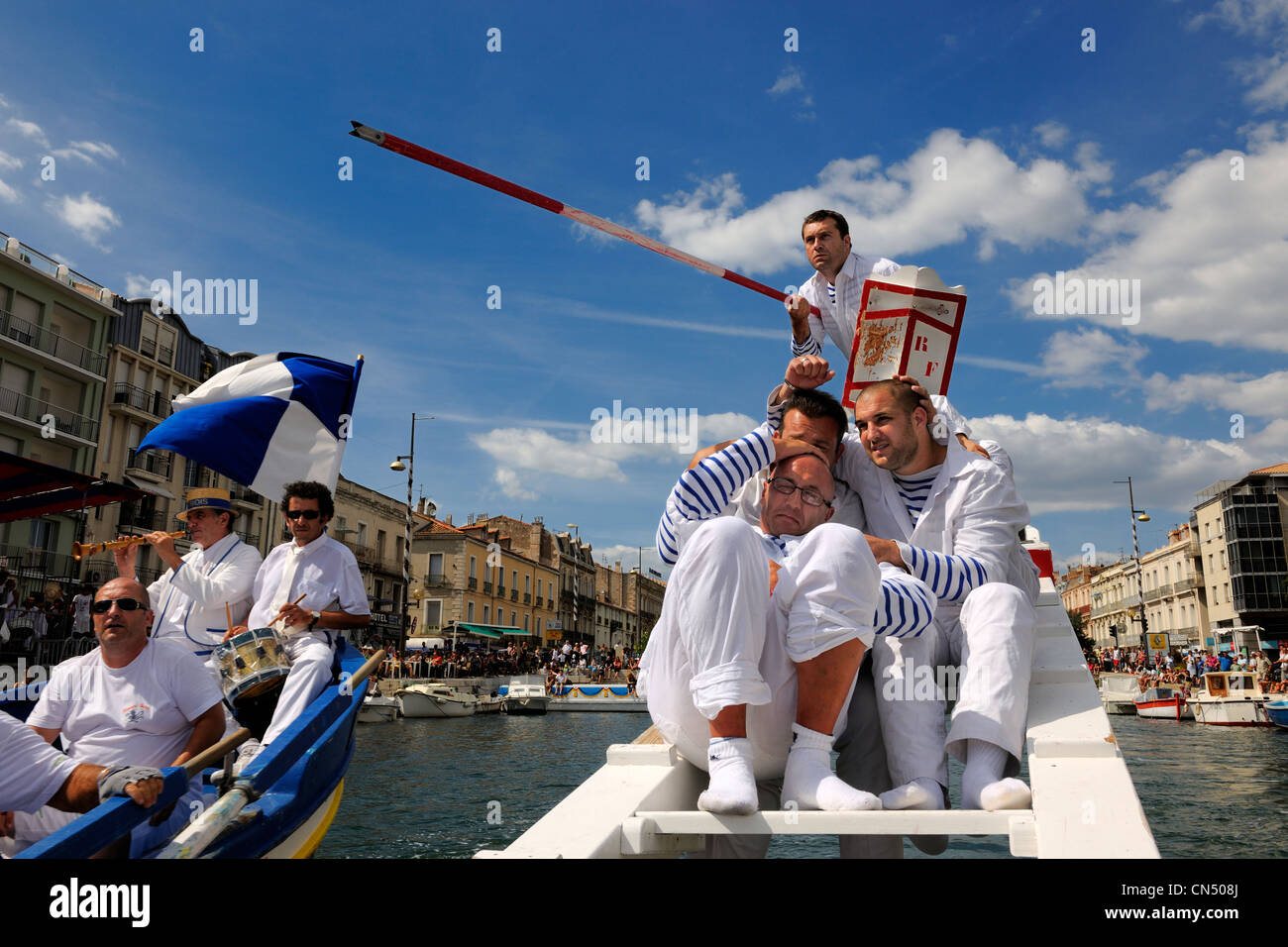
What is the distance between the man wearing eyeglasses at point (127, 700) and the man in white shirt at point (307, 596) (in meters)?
0.97

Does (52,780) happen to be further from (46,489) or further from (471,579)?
(471,579)

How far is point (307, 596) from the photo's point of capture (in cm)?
528

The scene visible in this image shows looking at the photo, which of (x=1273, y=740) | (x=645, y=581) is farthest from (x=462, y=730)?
(x=645, y=581)

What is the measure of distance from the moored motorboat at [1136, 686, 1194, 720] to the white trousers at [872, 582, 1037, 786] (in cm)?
2822

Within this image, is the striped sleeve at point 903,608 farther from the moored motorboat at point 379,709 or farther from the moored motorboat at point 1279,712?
the moored motorboat at point 379,709

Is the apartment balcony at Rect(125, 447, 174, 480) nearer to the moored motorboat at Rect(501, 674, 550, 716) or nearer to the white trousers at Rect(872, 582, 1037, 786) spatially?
the moored motorboat at Rect(501, 674, 550, 716)

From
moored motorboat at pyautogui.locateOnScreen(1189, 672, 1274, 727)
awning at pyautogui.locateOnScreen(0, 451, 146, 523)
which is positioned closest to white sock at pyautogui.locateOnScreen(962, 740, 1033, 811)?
awning at pyautogui.locateOnScreen(0, 451, 146, 523)

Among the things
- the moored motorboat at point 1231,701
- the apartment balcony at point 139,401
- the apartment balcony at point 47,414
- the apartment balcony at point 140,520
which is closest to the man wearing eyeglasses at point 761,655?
the moored motorboat at point 1231,701

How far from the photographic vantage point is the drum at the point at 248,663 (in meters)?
4.79

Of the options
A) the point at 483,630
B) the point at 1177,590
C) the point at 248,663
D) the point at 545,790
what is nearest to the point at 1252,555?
the point at 1177,590

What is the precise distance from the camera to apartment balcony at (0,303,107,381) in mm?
28812
